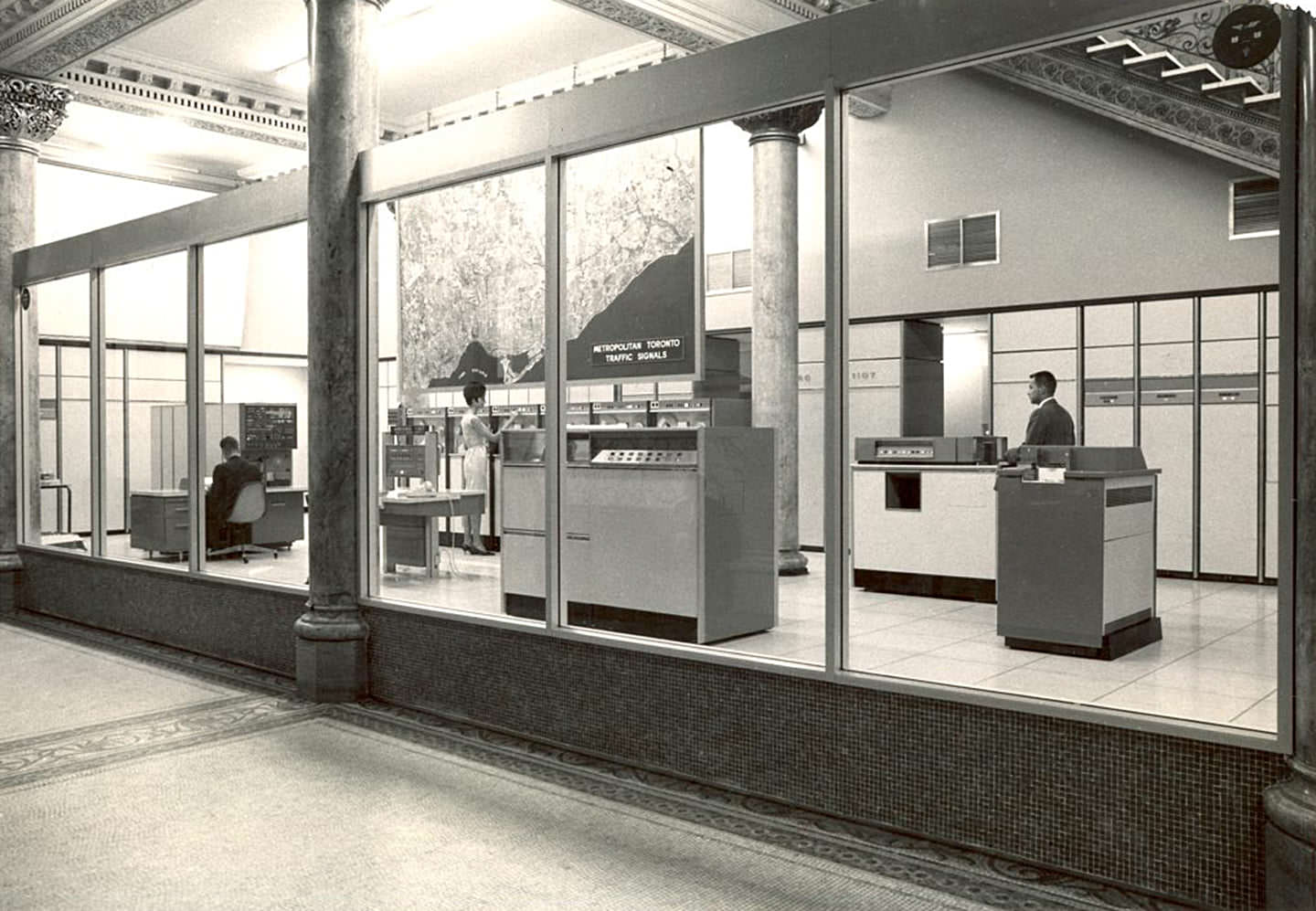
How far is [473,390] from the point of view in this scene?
650 cm

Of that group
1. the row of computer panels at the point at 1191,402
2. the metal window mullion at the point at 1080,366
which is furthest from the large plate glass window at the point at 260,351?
the row of computer panels at the point at 1191,402

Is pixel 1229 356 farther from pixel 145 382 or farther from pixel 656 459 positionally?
pixel 145 382

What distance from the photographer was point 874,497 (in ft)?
30.7

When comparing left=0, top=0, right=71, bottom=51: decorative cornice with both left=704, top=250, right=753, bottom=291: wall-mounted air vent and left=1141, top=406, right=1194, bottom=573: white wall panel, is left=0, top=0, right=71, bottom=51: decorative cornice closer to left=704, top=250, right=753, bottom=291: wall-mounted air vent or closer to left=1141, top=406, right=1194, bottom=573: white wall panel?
left=704, top=250, right=753, bottom=291: wall-mounted air vent

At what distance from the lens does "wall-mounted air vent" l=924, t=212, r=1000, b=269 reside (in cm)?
1123

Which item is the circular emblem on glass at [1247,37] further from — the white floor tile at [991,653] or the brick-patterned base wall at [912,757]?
the white floor tile at [991,653]

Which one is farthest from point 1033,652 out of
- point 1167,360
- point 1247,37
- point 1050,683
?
point 1167,360

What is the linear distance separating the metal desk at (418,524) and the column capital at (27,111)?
15.9ft

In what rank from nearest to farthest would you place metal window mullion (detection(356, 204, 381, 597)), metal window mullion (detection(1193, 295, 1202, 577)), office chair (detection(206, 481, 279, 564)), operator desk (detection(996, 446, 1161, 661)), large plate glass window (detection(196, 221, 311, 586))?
1. metal window mullion (detection(356, 204, 381, 597))
2. operator desk (detection(996, 446, 1161, 661))
3. metal window mullion (detection(1193, 295, 1202, 577))
4. office chair (detection(206, 481, 279, 564))
5. large plate glass window (detection(196, 221, 311, 586))

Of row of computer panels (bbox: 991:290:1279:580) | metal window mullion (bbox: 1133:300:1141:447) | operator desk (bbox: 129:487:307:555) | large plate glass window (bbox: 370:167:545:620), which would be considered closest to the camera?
large plate glass window (bbox: 370:167:545:620)

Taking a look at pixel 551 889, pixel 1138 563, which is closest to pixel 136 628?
pixel 551 889

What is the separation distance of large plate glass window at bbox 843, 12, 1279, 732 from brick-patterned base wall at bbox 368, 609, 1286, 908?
177 cm

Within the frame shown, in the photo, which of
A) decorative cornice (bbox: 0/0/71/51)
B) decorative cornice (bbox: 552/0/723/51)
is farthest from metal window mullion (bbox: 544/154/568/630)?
decorative cornice (bbox: 0/0/71/51)

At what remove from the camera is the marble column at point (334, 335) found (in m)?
6.16
